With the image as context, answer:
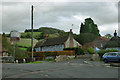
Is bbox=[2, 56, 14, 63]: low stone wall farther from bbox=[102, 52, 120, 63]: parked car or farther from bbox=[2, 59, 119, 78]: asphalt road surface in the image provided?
bbox=[102, 52, 120, 63]: parked car

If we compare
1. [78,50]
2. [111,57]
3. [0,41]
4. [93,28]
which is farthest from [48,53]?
[93,28]

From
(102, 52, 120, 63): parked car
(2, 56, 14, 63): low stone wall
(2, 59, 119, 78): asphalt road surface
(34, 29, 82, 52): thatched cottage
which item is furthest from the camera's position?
(34, 29, 82, 52): thatched cottage

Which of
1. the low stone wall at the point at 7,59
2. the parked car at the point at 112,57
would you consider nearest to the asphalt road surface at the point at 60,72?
the parked car at the point at 112,57

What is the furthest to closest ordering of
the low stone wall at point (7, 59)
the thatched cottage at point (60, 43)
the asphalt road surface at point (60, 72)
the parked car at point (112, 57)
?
the thatched cottage at point (60, 43)
the low stone wall at point (7, 59)
the parked car at point (112, 57)
the asphalt road surface at point (60, 72)

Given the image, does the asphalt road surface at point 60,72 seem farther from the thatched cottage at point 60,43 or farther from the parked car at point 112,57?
the thatched cottage at point 60,43

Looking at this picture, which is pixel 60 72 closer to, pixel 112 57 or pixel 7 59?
pixel 112 57

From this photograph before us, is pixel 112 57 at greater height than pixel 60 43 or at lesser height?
lesser

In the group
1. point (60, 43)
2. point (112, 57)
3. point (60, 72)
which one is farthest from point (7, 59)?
point (60, 43)

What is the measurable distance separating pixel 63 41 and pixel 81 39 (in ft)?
87.6

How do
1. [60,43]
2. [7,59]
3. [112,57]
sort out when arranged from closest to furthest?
[112,57], [7,59], [60,43]

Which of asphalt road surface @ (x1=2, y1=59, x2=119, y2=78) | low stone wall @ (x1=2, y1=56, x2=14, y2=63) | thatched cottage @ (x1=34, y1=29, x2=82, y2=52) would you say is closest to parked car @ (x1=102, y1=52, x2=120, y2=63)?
asphalt road surface @ (x1=2, y1=59, x2=119, y2=78)

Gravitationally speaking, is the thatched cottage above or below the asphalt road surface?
above

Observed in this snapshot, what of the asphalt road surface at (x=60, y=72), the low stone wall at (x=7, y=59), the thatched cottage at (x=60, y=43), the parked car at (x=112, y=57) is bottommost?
the low stone wall at (x=7, y=59)

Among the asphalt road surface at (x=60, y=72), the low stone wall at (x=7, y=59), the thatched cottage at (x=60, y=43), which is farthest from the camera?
the thatched cottage at (x=60, y=43)
